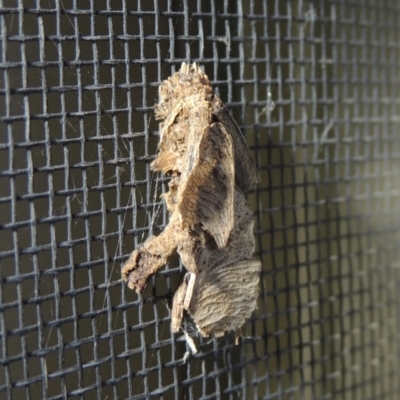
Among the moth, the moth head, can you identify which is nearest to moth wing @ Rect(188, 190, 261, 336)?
the moth

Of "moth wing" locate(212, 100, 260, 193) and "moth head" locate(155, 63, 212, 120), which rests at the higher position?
"moth head" locate(155, 63, 212, 120)

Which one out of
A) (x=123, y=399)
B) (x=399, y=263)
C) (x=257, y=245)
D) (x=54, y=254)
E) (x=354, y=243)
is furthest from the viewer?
(x=354, y=243)

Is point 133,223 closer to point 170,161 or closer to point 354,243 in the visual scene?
point 170,161

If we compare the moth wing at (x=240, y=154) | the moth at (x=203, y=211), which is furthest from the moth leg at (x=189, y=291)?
the moth wing at (x=240, y=154)

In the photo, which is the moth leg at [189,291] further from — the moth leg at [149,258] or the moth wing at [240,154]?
the moth wing at [240,154]

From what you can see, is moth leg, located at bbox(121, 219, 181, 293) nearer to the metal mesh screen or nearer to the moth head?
the metal mesh screen

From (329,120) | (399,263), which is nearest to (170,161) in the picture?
(329,120)

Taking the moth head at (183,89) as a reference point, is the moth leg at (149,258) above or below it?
below
